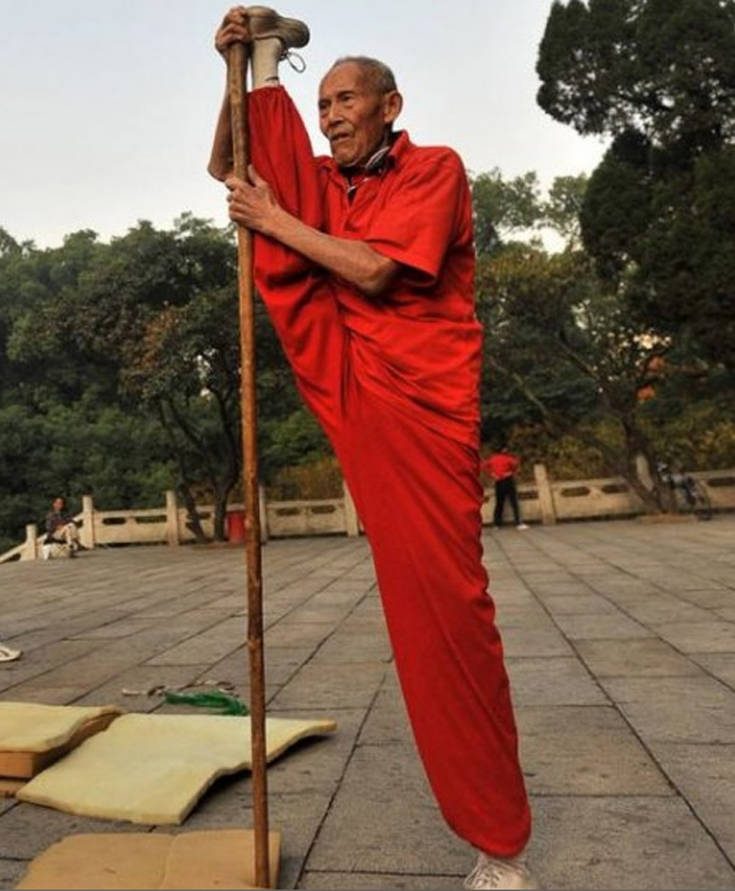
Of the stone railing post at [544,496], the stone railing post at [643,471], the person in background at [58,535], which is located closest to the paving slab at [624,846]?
the stone railing post at [643,471]

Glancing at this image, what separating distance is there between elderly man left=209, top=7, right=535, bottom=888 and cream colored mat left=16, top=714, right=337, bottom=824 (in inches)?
36.0

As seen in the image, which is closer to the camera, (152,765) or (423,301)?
(423,301)

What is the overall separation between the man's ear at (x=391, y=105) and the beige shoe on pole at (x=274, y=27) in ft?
0.75

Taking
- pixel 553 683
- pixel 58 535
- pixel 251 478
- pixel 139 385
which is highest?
pixel 139 385

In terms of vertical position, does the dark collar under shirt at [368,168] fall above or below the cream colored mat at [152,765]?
above

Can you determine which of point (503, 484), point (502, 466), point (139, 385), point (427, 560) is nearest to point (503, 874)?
point (427, 560)

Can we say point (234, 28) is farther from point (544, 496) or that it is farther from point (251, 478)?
point (544, 496)

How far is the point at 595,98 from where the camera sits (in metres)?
13.3

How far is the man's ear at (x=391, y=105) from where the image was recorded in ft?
5.24

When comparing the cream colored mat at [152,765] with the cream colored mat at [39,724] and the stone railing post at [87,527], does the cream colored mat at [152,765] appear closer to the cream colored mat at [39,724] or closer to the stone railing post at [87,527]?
the cream colored mat at [39,724]

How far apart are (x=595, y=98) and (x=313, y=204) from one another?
540 inches

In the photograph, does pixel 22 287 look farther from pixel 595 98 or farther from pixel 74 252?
pixel 595 98

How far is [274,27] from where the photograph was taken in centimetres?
158

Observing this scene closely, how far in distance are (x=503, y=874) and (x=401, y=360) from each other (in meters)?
0.97
